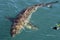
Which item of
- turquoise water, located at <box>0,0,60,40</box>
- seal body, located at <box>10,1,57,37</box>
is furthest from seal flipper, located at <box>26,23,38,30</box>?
turquoise water, located at <box>0,0,60,40</box>

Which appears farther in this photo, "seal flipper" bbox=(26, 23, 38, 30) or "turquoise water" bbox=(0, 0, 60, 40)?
→ "seal flipper" bbox=(26, 23, 38, 30)

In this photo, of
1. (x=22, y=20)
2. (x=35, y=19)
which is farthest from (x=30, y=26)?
(x=35, y=19)

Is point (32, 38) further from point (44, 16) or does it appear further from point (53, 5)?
point (53, 5)

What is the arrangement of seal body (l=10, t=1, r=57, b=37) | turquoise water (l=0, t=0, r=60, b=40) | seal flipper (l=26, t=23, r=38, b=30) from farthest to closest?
seal flipper (l=26, t=23, r=38, b=30)
turquoise water (l=0, t=0, r=60, b=40)
seal body (l=10, t=1, r=57, b=37)

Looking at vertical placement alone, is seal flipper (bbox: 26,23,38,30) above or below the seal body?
below

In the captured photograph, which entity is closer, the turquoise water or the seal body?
the seal body

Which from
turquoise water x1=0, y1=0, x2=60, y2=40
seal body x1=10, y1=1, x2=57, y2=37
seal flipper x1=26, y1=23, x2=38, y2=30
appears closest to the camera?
seal body x1=10, y1=1, x2=57, y2=37

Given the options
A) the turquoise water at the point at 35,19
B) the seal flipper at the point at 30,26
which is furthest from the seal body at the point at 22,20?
the turquoise water at the point at 35,19

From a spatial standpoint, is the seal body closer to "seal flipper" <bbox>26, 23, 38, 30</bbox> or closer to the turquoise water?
"seal flipper" <bbox>26, 23, 38, 30</bbox>

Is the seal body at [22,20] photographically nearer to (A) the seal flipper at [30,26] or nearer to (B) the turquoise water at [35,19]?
(A) the seal flipper at [30,26]
